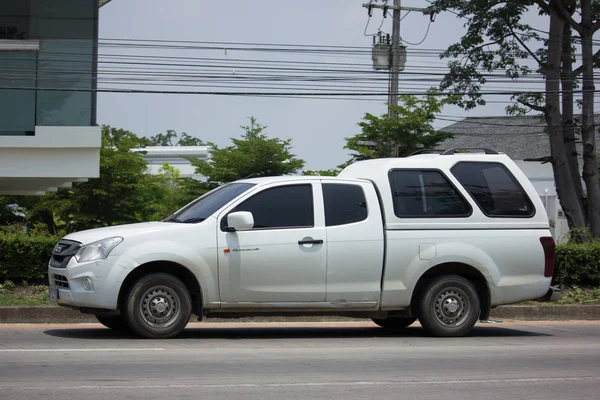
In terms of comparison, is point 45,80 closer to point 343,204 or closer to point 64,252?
point 64,252

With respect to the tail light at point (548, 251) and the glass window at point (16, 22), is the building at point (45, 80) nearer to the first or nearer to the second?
the glass window at point (16, 22)

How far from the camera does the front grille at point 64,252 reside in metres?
9.40

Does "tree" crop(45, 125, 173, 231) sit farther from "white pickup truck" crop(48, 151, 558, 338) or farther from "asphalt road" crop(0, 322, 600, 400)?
"white pickup truck" crop(48, 151, 558, 338)

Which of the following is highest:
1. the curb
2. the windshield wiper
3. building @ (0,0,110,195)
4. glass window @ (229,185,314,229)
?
building @ (0,0,110,195)

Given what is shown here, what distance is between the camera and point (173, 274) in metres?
9.65

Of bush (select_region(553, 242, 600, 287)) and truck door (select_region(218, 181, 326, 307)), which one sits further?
bush (select_region(553, 242, 600, 287))

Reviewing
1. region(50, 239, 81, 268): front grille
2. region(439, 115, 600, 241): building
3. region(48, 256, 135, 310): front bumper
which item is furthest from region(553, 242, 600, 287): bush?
region(439, 115, 600, 241): building

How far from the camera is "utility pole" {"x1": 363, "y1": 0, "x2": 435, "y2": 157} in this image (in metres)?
30.8

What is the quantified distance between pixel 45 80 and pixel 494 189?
11.7 meters

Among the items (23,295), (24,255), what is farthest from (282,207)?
(24,255)

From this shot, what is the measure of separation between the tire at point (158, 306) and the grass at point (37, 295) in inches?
129

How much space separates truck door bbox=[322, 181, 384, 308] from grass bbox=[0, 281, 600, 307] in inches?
176

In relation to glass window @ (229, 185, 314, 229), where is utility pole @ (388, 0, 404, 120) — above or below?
above

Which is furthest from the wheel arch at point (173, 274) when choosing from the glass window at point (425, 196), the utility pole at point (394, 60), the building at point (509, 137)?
the building at point (509, 137)
